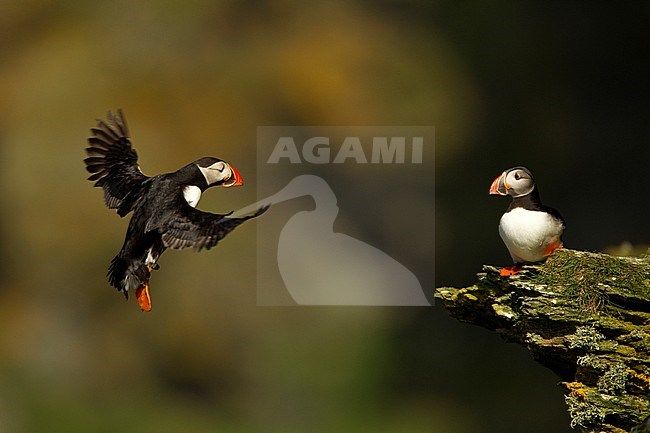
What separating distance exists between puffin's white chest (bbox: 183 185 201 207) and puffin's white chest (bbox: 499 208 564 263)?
69cm

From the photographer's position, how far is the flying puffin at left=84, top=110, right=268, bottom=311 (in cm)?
162

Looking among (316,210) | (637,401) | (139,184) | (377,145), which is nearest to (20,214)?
(316,210)

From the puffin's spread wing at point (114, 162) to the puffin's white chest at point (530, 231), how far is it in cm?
82

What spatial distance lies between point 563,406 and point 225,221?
3.00 m

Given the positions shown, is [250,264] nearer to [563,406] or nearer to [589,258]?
[563,406]

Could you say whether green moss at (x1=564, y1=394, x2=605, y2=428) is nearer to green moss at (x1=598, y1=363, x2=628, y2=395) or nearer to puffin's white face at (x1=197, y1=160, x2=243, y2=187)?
green moss at (x1=598, y1=363, x2=628, y2=395)

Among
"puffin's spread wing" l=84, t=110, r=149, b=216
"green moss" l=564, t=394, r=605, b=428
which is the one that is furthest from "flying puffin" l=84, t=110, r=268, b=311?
Result: "green moss" l=564, t=394, r=605, b=428

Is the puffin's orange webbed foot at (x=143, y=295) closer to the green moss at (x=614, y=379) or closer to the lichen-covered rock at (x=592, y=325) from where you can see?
the lichen-covered rock at (x=592, y=325)

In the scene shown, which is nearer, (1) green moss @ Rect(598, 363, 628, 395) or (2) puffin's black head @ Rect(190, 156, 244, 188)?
(2) puffin's black head @ Rect(190, 156, 244, 188)

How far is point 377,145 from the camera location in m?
4.14

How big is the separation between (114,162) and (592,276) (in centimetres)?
108

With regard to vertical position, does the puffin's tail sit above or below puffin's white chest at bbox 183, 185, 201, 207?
below

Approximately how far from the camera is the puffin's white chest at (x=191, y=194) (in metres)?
1.71

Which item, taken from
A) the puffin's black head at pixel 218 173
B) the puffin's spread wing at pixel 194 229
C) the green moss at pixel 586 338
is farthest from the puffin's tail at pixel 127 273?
the green moss at pixel 586 338
